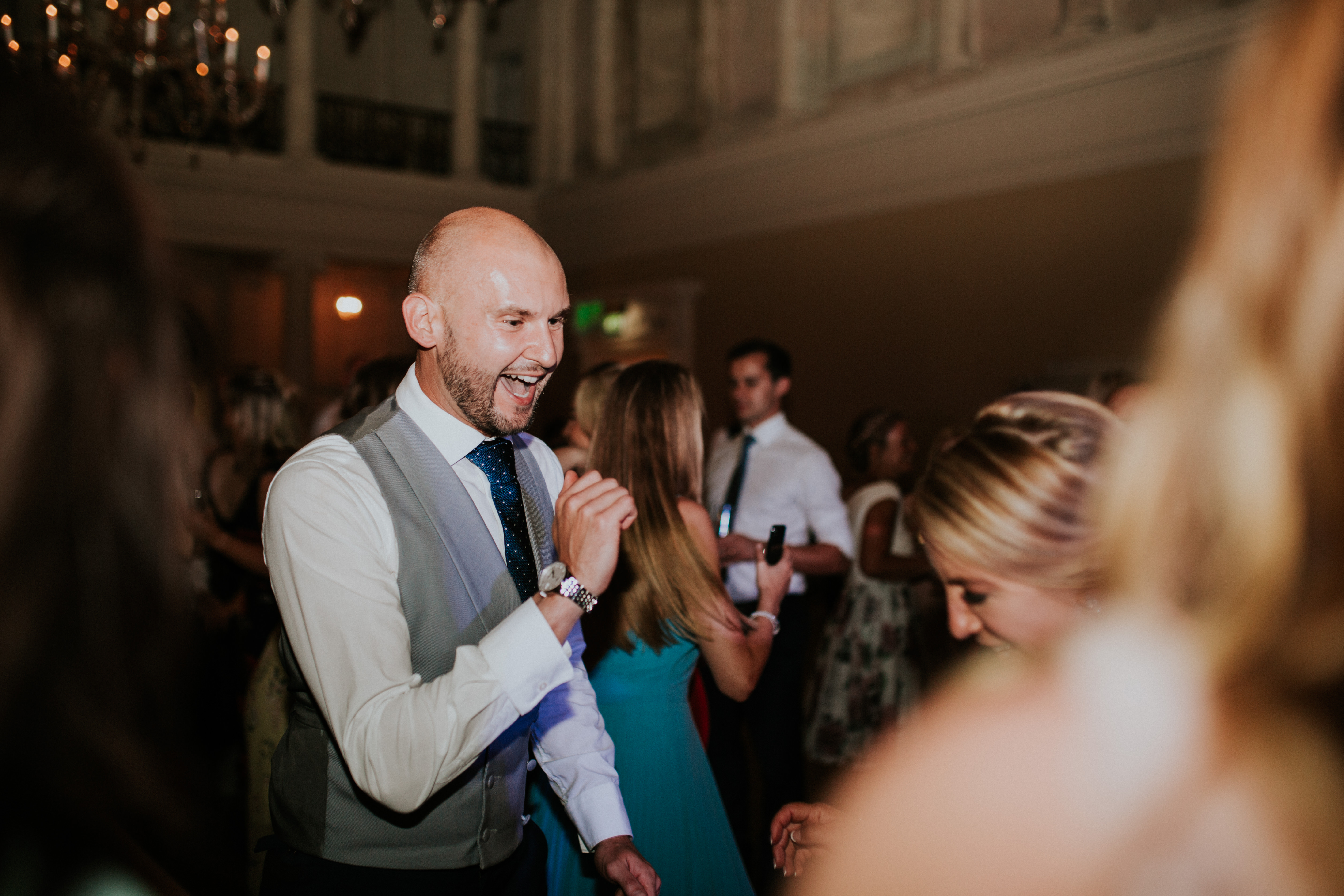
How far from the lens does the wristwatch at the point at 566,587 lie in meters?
1.28

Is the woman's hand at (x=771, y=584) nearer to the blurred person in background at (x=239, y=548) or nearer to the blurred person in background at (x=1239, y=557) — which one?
the blurred person in background at (x=1239, y=557)

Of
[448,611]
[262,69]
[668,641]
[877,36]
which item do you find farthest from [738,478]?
[877,36]

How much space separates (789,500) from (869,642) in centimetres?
70

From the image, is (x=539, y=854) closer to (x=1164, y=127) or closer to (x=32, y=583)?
(x=32, y=583)

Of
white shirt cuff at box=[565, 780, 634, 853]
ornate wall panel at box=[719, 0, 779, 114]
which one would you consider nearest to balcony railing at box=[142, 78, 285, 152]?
ornate wall panel at box=[719, 0, 779, 114]

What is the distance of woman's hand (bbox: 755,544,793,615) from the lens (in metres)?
2.29

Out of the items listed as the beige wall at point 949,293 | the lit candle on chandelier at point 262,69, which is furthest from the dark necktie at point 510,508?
the beige wall at point 949,293

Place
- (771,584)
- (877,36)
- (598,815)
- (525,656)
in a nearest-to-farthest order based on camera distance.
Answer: (525,656) → (598,815) → (771,584) → (877,36)

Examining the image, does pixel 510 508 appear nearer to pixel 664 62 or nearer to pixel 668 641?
pixel 668 641

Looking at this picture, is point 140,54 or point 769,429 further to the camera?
point 140,54

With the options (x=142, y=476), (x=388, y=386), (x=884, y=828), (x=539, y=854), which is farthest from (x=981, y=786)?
(x=388, y=386)

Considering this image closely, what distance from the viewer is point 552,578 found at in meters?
1.30

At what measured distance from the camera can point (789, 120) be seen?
7.62m

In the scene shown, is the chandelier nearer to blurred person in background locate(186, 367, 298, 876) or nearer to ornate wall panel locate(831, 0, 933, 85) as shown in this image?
blurred person in background locate(186, 367, 298, 876)
